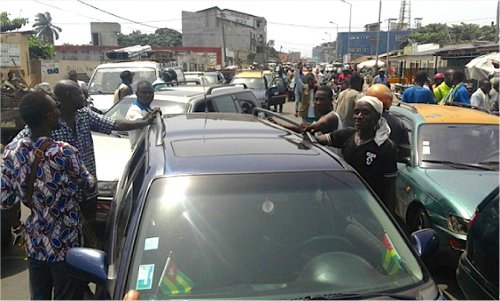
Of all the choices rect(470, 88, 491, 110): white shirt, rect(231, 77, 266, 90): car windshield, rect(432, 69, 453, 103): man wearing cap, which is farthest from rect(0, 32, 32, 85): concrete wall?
rect(470, 88, 491, 110): white shirt

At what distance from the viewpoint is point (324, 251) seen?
95.9 inches

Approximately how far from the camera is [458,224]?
4324 mm

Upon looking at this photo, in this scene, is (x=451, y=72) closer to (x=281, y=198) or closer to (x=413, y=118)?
(x=413, y=118)

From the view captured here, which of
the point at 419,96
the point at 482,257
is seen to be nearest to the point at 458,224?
the point at 482,257

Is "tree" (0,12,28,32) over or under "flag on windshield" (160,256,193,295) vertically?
over

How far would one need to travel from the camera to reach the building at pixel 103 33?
264 feet

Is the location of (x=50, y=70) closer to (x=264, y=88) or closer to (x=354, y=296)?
(x=264, y=88)

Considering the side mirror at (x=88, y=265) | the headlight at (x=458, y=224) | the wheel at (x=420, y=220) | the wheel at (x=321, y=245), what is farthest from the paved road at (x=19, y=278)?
the wheel at (x=321, y=245)

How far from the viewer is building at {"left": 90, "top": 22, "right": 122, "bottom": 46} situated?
264 ft

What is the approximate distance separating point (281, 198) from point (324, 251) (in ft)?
1.16

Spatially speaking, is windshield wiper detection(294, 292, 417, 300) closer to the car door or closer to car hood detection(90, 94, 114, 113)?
the car door

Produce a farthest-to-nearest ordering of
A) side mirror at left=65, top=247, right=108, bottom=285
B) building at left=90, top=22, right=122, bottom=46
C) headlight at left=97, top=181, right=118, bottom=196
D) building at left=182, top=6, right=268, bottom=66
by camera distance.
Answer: building at left=90, top=22, right=122, bottom=46 → building at left=182, top=6, right=268, bottom=66 → headlight at left=97, top=181, right=118, bottom=196 → side mirror at left=65, top=247, right=108, bottom=285

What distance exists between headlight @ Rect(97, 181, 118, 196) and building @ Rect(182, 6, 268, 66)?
2583 inches

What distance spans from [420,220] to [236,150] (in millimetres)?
2940
